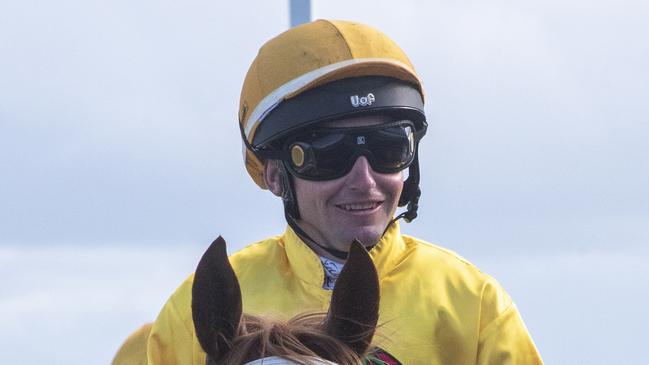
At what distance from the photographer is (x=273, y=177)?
5168 mm

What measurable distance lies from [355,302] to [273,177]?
1.71 meters

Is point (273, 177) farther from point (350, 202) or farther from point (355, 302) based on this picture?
point (355, 302)

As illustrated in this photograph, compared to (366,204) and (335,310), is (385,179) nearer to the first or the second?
(366,204)

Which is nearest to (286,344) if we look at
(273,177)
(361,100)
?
(361,100)

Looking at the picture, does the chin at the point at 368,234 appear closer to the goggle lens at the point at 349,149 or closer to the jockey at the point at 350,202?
the jockey at the point at 350,202

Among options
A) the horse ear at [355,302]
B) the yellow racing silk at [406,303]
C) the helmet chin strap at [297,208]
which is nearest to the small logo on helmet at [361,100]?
the helmet chin strap at [297,208]

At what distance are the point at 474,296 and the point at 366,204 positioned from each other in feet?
1.69

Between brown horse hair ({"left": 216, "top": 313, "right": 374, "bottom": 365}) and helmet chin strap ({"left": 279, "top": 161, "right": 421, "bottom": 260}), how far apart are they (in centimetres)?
144

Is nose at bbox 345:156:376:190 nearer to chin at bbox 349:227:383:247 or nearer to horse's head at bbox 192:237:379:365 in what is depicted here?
chin at bbox 349:227:383:247

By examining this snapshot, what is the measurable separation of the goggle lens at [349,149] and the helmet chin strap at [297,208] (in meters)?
0.14

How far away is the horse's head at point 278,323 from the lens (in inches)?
136

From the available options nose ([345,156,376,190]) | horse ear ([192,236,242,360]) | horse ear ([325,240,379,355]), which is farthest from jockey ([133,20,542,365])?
horse ear ([192,236,242,360])

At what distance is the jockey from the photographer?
4.78 m

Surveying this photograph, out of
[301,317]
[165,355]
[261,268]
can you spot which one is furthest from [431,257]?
[301,317]
